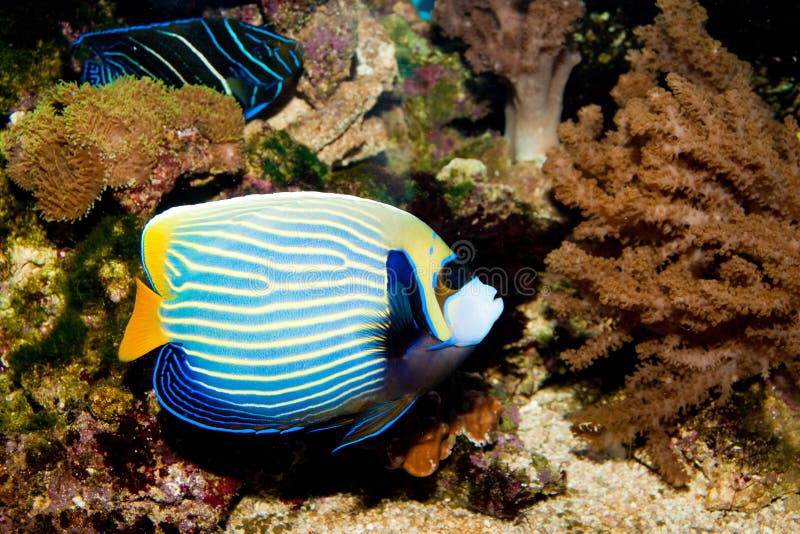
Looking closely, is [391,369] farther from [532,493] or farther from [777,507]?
[777,507]

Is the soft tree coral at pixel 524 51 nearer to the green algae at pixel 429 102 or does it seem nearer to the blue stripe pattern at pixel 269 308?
the green algae at pixel 429 102

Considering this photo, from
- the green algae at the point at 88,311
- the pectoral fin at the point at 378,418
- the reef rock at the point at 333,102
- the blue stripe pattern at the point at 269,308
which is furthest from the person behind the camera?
the reef rock at the point at 333,102

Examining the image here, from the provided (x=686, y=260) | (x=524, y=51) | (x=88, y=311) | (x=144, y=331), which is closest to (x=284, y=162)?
(x=88, y=311)

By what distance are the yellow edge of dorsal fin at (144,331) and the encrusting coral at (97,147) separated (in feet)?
4.28

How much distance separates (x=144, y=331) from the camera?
6.11 ft

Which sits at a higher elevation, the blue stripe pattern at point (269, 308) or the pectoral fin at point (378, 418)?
the blue stripe pattern at point (269, 308)

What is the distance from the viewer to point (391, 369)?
1930 mm

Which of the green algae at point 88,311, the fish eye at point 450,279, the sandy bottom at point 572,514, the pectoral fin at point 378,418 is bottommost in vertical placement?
the sandy bottom at point 572,514

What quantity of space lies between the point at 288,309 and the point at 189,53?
2.64 m

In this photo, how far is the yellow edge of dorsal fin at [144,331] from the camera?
6.10 ft

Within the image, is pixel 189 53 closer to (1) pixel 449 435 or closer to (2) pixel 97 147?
(2) pixel 97 147

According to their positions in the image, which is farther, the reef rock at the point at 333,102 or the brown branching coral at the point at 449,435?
the reef rock at the point at 333,102

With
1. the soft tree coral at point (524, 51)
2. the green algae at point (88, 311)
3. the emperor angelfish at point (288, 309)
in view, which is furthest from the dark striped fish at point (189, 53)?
the emperor angelfish at point (288, 309)

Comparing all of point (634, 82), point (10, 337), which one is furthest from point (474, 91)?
point (10, 337)
